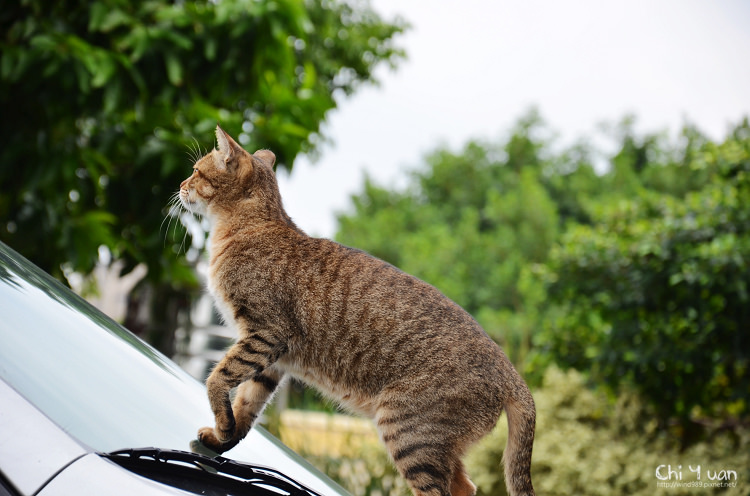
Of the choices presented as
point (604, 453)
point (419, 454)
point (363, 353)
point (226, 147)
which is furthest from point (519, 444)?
point (604, 453)

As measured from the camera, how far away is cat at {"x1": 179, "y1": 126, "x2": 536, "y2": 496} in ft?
5.96

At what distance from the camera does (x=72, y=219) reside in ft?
12.7

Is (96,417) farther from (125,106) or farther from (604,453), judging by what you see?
(604,453)

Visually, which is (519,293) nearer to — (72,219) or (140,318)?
(140,318)

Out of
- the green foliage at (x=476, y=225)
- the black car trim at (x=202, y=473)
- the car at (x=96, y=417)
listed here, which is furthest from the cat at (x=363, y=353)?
the green foliage at (x=476, y=225)

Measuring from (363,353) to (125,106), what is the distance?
2592 mm

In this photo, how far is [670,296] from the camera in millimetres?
5672

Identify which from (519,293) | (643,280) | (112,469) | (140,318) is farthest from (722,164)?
(519,293)

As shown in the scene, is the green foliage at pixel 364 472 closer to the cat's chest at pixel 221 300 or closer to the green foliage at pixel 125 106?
the green foliage at pixel 125 106

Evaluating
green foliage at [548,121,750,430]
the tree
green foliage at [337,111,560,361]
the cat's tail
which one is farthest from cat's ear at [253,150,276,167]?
green foliage at [337,111,560,361]

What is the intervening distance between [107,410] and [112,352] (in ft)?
0.89

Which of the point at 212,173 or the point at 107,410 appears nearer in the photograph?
the point at 107,410

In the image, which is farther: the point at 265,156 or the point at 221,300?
the point at 265,156

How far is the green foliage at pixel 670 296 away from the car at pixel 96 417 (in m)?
4.16
